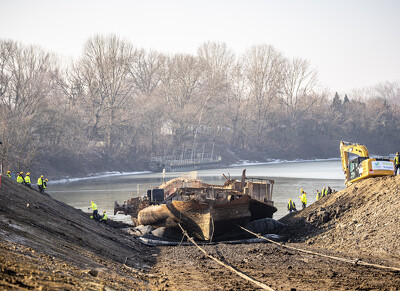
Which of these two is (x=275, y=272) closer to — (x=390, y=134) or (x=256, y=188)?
(x=256, y=188)

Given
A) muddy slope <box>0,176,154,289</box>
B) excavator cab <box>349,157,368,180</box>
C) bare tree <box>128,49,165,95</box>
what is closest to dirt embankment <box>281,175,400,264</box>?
excavator cab <box>349,157,368,180</box>

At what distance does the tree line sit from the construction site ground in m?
41.0

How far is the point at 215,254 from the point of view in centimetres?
1852

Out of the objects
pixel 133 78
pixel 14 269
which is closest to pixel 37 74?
pixel 133 78

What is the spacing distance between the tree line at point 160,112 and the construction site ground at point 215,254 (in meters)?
41.0

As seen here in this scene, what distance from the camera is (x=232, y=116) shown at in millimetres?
104688

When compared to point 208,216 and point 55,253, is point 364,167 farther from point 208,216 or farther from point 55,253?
point 55,253

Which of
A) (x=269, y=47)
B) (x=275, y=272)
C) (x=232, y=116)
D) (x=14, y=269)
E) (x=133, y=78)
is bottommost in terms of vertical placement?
(x=275, y=272)

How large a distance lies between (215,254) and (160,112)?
73.1 m

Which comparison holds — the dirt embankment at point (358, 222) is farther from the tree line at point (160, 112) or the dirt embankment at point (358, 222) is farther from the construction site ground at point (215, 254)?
the tree line at point (160, 112)

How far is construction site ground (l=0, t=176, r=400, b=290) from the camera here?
10617 millimetres

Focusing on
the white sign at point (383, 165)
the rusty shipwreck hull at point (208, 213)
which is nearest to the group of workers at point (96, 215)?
the rusty shipwreck hull at point (208, 213)

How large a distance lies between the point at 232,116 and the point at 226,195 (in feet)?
263

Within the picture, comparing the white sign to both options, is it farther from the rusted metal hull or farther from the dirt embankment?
the rusted metal hull
